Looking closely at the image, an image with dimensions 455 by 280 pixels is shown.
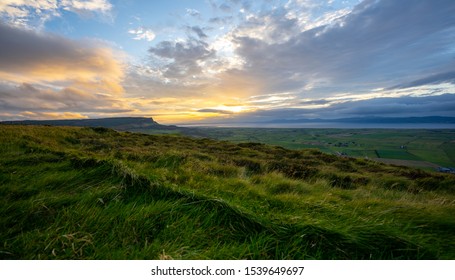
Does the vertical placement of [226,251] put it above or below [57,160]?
below

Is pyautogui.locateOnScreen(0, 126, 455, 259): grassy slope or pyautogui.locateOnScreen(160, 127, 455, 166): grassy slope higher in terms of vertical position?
pyautogui.locateOnScreen(0, 126, 455, 259): grassy slope

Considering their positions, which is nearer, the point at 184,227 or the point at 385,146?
the point at 184,227

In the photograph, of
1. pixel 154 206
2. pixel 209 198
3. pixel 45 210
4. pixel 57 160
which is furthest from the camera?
pixel 57 160

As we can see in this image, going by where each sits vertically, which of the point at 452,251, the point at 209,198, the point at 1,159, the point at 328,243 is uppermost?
the point at 1,159

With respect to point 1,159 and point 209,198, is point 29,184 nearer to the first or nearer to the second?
point 1,159

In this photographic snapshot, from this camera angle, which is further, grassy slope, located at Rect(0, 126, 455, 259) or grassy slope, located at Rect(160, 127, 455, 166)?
grassy slope, located at Rect(160, 127, 455, 166)

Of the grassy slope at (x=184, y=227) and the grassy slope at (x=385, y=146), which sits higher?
the grassy slope at (x=184, y=227)

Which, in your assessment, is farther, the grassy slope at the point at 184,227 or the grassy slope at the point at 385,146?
the grassy slope at the point at 385,146

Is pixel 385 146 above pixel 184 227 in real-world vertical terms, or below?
below

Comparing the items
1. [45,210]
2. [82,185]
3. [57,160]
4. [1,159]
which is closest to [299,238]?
[45,210]

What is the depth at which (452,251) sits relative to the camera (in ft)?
7.85

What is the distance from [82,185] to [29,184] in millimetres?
824
